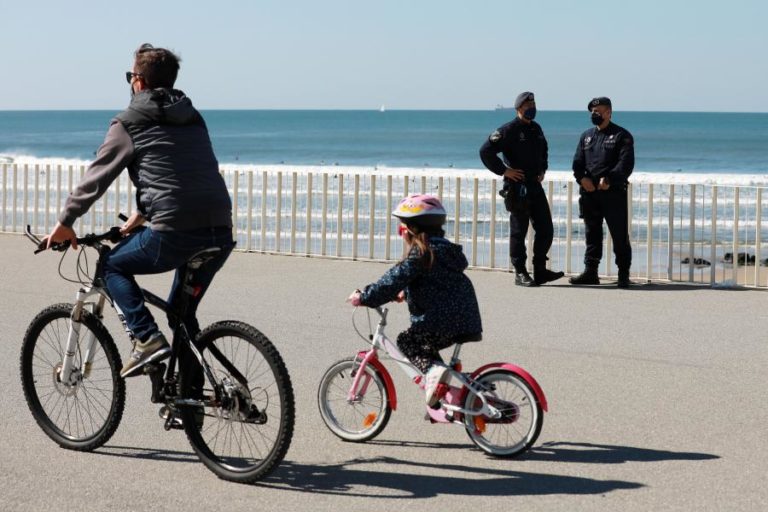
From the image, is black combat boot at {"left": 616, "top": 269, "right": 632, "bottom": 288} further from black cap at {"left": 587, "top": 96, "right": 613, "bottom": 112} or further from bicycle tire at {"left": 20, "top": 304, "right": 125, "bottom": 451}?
bicycle tire at {"left": 20, "top": 304, "right": 125, "bottom": 451}

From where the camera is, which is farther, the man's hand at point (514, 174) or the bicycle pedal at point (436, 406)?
the man's hand at point (514, 174)

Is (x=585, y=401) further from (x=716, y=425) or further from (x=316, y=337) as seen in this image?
(x=316, y=337)

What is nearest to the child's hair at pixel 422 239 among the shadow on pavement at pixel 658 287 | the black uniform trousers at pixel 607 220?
the shadow on pavement at pixel 658 287

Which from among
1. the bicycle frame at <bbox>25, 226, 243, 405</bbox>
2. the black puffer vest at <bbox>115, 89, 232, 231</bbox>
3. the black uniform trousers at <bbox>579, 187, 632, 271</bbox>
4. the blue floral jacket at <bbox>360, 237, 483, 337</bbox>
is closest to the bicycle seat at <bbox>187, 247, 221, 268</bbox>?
the bicycle frame at <bbox>25, 226, 243, 405</bbox>

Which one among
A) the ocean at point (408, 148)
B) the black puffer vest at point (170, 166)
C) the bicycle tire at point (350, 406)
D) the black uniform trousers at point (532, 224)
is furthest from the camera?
the ocean at point (408, 148)

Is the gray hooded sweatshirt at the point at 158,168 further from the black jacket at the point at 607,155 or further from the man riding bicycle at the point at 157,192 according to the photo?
the black jacket at the point at 607,155

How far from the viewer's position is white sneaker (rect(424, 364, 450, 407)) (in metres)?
6.20

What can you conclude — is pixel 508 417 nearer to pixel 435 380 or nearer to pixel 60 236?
pixel 435 380

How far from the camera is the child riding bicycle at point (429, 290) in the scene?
6141 millimetres

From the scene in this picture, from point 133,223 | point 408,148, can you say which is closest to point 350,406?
point 133,223

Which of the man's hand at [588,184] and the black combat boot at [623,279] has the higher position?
the man's hand at [588,184]

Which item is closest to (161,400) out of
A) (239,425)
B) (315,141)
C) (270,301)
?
(239,425)

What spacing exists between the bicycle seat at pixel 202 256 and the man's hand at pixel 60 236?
50cm

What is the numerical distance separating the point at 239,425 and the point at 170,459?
1.56 ft
